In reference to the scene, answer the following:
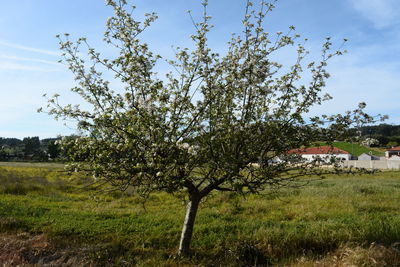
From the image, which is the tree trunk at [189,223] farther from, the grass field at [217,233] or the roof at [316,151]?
the roof at [316,151]

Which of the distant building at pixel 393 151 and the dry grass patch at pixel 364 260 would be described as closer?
the dry grass patch at pixel 364 260

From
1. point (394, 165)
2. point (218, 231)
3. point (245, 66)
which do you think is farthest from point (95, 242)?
point (394, 165)

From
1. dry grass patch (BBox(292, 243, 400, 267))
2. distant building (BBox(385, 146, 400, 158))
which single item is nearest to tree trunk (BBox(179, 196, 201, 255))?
dry grass patch (BBox(292, 243, 400, 267))

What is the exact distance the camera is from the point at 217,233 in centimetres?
1212

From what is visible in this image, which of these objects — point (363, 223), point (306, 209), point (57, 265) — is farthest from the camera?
point (306, 209)

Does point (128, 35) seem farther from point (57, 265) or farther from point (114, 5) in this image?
point (57, 265)

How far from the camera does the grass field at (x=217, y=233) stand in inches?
360

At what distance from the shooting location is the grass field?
916 cm

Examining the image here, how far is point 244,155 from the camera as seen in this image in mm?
8047

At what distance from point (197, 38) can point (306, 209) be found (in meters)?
11.7

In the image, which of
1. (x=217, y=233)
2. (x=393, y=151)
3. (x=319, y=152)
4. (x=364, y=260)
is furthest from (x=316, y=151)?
(x=393, y=151)

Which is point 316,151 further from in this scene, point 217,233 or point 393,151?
point 393,151

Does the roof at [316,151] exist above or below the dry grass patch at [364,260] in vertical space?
above

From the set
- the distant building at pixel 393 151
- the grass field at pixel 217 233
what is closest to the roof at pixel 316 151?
the grass field at pixel 217 233
